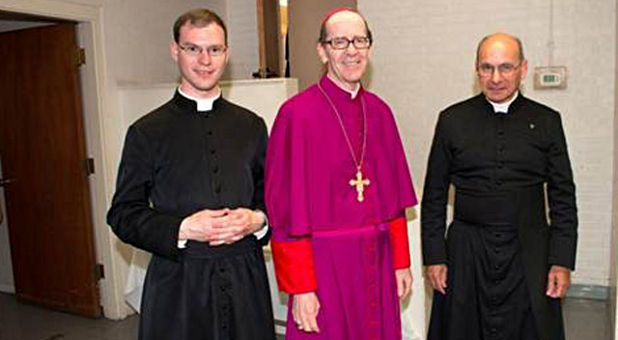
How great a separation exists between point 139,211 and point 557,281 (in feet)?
5.15

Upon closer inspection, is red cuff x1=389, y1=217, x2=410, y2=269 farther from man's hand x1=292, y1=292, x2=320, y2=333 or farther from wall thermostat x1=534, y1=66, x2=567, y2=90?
wall thermostat x1=534, y1=66, x2=567, y2=90

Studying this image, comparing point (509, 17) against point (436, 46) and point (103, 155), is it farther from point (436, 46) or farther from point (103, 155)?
point (103, 155)

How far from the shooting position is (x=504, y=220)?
2225mm

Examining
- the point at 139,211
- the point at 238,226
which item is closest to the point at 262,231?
the point at 238,226

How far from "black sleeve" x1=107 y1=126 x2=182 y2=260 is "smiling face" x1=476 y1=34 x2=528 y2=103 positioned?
4.16ft

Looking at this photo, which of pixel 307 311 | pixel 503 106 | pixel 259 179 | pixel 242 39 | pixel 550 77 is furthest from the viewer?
pixel 242 39

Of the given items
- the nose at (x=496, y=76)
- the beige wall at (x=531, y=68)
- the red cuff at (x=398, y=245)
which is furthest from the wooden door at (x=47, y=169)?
the nose at (x=496, y=76)

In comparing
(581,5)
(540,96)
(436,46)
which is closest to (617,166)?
(540,96)

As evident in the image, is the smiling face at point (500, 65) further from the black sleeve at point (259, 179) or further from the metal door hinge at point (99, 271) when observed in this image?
the metal door hinge at point (99, 271)

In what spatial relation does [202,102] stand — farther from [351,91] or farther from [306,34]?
[306,34]

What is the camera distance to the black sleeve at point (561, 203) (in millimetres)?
2195

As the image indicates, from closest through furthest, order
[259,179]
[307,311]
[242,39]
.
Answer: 1. [307,311]
2. [259,179]
3. [242,39]

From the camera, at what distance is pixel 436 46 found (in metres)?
4.06

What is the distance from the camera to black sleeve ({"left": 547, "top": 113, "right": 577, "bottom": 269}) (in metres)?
2.20
